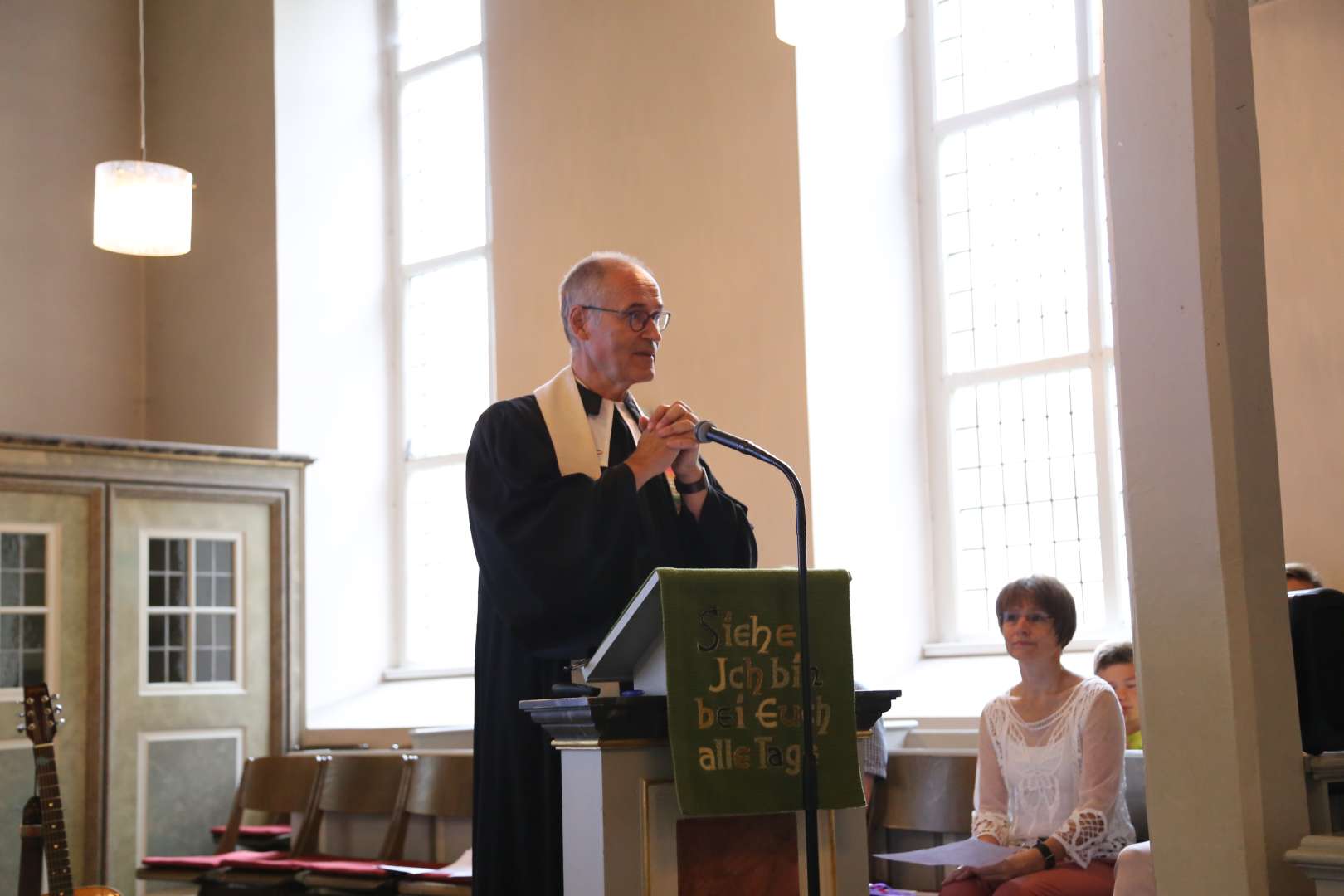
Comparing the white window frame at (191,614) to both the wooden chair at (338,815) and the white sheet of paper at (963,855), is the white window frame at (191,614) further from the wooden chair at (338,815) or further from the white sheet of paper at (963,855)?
the white sheet of paper at (963,855)

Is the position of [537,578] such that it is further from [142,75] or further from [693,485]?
[142,75]

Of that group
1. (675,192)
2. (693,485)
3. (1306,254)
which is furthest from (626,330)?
(675,192)

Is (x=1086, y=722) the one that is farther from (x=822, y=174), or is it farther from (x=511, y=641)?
(x=822, y=174)

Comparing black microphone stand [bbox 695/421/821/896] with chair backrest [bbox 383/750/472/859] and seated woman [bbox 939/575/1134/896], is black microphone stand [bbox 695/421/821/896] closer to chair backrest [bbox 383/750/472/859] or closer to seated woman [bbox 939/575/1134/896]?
seated woman [bbox 939/575/1134/896]

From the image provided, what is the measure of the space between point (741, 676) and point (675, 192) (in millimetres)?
4628

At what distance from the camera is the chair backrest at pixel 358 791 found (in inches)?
275

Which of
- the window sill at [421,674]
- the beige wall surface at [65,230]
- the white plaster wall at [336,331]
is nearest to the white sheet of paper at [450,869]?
the window sill at [421,674]

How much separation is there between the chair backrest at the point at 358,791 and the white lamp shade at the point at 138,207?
2.59m

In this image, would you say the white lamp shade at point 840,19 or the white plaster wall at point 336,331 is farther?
the white plaster wall at point 336,331

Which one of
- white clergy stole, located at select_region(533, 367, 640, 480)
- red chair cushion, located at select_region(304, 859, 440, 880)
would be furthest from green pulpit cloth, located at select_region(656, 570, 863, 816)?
red chair cushion, located at select_region(304, 859, 440, 880)

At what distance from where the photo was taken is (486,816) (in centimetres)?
296

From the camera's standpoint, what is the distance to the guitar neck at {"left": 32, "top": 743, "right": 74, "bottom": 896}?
205 inches

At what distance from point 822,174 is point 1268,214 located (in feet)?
6.38

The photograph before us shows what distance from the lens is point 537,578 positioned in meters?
2.84
